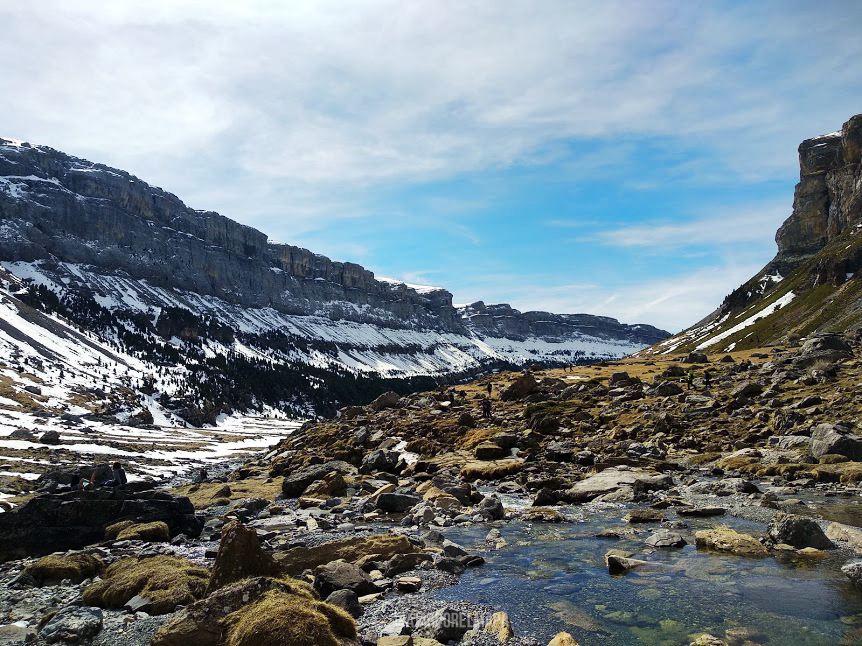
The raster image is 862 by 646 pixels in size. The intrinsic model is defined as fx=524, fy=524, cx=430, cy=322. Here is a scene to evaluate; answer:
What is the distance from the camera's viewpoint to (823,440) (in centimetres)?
2491

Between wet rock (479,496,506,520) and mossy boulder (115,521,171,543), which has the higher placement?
wet rock (479,496,506,520)

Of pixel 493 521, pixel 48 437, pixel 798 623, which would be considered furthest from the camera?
pixel 48 437

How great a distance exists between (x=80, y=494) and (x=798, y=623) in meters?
28.5

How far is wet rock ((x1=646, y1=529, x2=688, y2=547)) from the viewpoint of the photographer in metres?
16.0

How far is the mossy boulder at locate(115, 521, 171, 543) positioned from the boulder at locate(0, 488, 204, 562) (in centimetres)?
104

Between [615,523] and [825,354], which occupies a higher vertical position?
[825,354]

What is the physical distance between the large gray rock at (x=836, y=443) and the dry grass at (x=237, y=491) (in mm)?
30612

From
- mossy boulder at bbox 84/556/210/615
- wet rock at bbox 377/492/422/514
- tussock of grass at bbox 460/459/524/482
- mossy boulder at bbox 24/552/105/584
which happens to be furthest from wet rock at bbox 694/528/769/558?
mossy boulder at bbox 24/552/105/584

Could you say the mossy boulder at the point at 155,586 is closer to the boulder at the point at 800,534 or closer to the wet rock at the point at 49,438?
the boulder at the point at 800,534

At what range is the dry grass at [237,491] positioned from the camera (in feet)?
113

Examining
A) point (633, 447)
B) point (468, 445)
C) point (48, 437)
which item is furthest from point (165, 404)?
point (633, 447)

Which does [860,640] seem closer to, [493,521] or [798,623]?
[798,623]

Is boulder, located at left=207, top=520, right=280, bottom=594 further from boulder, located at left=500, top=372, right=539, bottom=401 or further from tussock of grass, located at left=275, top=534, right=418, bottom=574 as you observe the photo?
boulder, located at left=500, top=372, right=539, bottom=401

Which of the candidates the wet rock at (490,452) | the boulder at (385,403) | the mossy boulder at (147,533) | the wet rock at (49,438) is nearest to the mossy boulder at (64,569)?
the mossy boulder at (147,533)
